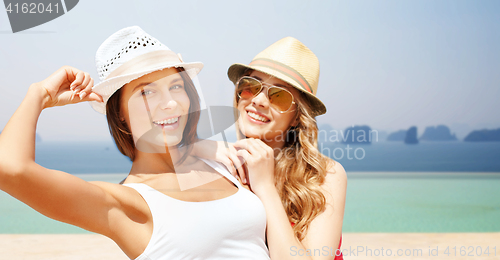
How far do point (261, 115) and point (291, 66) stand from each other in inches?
16.7

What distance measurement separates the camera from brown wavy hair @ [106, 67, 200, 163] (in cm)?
186

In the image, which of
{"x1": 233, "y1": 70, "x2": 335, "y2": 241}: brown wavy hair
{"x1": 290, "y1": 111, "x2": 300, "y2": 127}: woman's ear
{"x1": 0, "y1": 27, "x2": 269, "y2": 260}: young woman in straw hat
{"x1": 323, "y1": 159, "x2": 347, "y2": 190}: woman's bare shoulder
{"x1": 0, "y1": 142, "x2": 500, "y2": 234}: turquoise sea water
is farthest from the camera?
{"x1": 0, "y1": 142, "x2": 500, "y2": 234}: turquoise sea water

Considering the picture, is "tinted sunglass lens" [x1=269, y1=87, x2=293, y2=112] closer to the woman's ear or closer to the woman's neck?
the woman's ear

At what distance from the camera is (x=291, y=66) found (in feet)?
8.14

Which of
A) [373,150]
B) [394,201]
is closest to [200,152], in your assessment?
[394,201]

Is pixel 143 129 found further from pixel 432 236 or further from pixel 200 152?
pixel 432 236

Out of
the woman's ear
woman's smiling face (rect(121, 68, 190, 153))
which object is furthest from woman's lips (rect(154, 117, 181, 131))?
the woman's ear

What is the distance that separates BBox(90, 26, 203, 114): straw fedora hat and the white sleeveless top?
518 mm

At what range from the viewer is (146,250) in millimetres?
1652

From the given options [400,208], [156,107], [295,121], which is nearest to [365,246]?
[295,121]

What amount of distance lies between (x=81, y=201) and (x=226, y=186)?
878 millimetres

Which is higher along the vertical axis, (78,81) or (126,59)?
(126,59)

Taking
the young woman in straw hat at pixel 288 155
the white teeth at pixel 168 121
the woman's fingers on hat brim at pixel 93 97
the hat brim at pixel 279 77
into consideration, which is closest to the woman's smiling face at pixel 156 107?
the white teeth at pixel 168 121

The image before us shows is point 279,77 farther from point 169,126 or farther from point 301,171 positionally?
point 169,126
